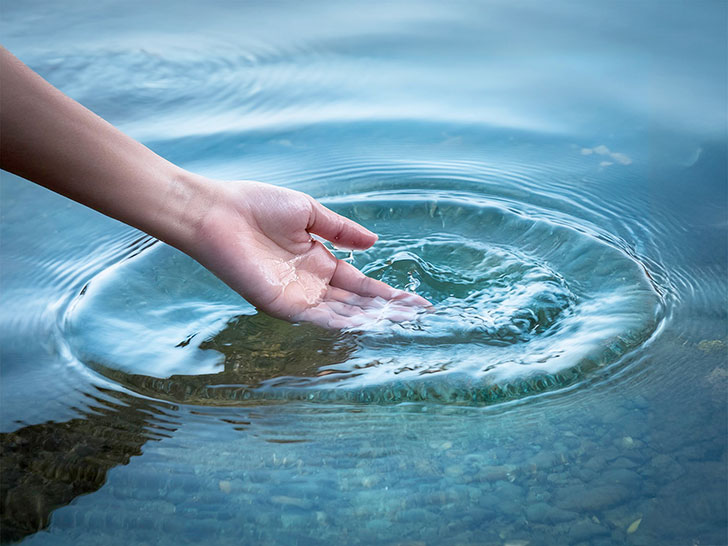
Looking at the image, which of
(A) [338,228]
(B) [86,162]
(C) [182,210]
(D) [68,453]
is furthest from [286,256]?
(D) [68,453]

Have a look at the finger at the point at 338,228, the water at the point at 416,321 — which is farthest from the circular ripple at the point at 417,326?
the finger at the point at 338,228

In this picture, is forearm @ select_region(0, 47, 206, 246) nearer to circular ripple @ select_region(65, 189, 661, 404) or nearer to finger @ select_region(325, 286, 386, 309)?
circular ripple @ select_region(65, 189, 661, 404)

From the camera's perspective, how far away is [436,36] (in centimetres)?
338

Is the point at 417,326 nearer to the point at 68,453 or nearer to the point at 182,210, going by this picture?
the point at 182,210

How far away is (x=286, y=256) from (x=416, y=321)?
39 centimetres

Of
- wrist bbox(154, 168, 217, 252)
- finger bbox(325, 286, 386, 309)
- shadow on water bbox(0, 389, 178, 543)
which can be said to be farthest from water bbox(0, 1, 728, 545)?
wrist bbox(154, 168, 217, 252)

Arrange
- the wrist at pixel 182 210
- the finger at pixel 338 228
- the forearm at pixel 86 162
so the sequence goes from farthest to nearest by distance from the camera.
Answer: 1. the finger at pixel 338 228
2. the wrist at pixel 182 210
3. the forearm at pixel 86 162

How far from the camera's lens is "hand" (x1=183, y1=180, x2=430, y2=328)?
170 cm

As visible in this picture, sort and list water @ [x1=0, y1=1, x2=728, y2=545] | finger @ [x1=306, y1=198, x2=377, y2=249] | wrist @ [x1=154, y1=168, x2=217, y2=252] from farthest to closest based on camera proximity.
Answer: finger @ [x1=306, y1=198, x2=377, y2=249]
wrist @ [x1=154, y1=168, x2=217, y2=252]
water @ [x1=0, y1=1, x2=728, y2=545]

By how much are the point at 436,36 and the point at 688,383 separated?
2.39 m

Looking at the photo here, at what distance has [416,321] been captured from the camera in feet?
5.64

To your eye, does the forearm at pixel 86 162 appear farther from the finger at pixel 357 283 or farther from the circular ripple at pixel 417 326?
the finger at pixel 357 283

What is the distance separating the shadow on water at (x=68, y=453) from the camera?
1216mm

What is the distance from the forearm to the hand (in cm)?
7
